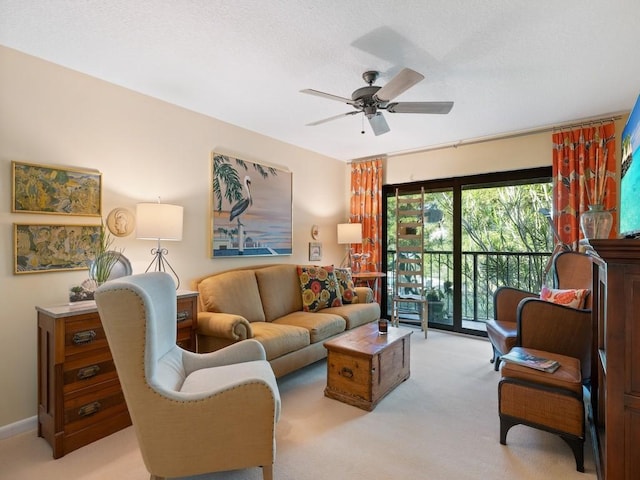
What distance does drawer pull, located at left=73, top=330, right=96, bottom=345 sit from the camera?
1.96 m

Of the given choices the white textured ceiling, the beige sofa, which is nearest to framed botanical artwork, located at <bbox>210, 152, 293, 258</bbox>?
the beige sofa

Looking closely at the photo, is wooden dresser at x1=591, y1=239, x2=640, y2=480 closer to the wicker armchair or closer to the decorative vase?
the wicker armchair

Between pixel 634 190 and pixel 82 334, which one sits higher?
pixel 634 190

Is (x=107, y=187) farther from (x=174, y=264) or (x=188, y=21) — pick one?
(x=188, y=21)

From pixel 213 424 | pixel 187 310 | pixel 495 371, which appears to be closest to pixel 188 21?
pixel 187 310

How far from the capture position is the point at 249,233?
3.69 meters

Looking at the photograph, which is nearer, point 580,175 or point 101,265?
point 101,265

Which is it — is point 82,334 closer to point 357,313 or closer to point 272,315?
point 272,315

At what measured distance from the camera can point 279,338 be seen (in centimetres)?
267

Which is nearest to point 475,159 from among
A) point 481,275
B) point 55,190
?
point 481,275

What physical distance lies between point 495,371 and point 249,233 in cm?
288

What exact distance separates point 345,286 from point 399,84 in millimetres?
2515

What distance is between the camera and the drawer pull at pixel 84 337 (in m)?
1.96

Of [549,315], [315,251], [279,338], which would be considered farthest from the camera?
[315,251]
